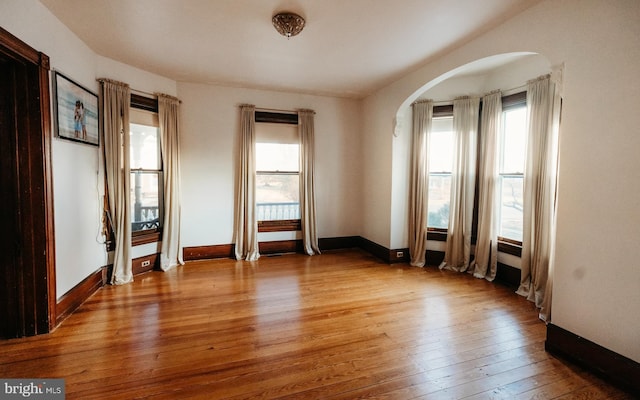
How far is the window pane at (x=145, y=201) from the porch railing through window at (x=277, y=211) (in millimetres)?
1591

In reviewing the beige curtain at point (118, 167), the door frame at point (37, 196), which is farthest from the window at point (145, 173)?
the door frame at point (37, 196)

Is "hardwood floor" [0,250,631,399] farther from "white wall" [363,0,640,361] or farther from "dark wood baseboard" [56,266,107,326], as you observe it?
"white wall" [363,0,640,361]

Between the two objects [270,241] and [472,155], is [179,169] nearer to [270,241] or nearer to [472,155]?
[270,241]

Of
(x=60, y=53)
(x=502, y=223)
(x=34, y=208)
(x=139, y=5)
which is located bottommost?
(x=502, y=223)

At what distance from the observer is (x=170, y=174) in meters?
4.34

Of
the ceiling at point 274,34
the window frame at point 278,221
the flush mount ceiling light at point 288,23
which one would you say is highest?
the ceiling at point 274,34

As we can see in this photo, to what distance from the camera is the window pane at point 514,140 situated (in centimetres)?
Answer: 377

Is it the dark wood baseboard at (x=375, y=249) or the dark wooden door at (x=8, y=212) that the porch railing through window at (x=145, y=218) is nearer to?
the dark wooden door at (x=8, y=212)

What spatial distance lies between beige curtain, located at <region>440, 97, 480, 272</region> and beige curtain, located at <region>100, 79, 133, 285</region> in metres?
4.55

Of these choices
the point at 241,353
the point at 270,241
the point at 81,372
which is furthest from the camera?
the point at 270,241

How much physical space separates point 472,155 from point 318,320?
10.5 ft

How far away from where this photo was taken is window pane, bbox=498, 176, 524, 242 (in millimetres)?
3809

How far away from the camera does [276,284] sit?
385 cm

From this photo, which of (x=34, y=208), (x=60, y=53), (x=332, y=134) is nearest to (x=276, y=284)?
(x=34, y=208)
